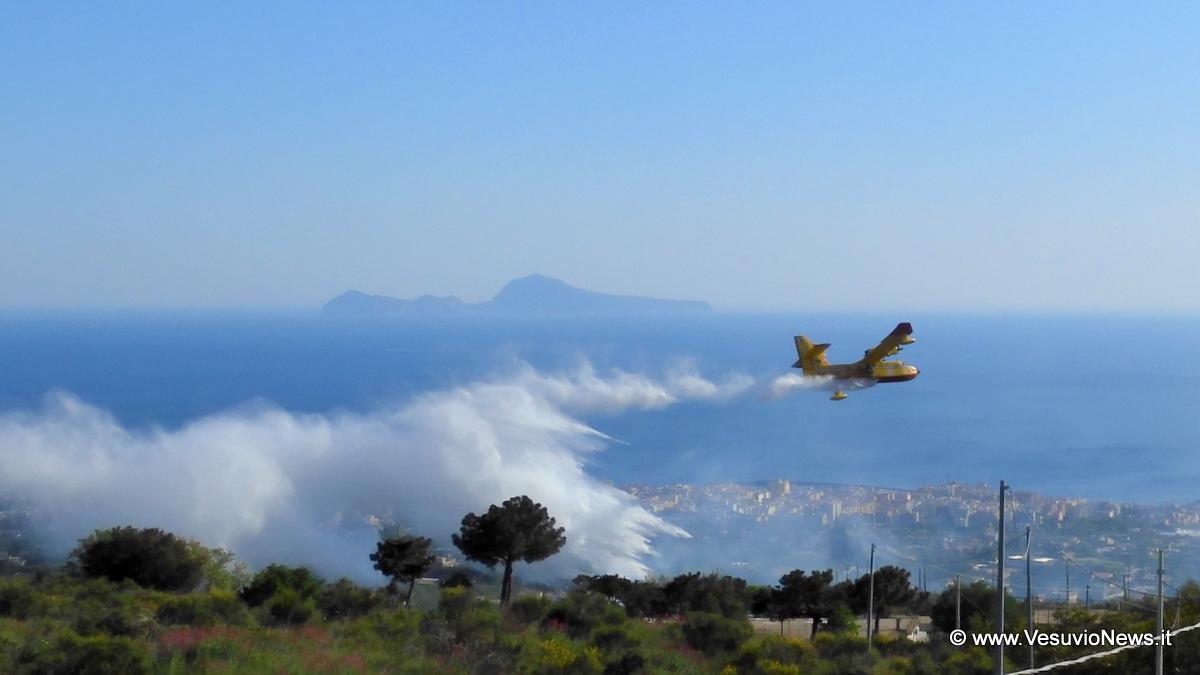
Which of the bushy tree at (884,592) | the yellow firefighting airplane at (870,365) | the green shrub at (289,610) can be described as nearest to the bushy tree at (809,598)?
the bushy tree at (884,592)

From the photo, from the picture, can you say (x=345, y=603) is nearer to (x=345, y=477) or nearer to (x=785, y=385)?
(x=785, y=385)

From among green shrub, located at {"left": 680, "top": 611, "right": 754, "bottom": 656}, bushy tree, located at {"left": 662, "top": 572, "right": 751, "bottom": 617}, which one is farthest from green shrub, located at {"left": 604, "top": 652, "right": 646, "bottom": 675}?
bushy tree, located at {"left": 662, "top": 572, "right": 751, "bottom": 617}

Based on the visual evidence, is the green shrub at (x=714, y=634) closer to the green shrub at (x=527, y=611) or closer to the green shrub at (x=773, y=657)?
the green shrub at (x=773, y=657)

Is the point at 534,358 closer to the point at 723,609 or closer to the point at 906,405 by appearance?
the point at 906,405

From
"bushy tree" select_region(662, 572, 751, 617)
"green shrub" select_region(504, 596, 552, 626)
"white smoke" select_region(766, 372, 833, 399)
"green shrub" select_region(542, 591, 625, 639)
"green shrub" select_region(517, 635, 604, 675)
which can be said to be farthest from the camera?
"white smoke" select_region(766, 372, 833, 399)

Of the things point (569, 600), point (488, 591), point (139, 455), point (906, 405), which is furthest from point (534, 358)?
point (569, 600)

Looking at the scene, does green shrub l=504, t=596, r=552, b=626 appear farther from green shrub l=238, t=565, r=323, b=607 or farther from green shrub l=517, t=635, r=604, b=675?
green shrub l=238, t=565, r=323, b=607

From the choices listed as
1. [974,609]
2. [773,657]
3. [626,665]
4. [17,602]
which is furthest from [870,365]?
[17,602]

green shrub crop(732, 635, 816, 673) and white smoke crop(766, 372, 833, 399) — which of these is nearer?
green shrub crop(732, 635, 816, 673)
